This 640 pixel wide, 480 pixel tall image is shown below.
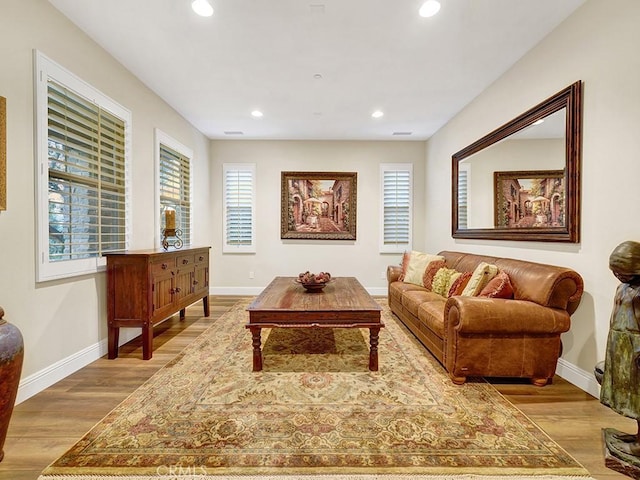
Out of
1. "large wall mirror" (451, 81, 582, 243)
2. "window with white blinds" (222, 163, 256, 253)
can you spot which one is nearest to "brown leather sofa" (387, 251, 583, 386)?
"large wall mirror" (451, 81, 582, 243)

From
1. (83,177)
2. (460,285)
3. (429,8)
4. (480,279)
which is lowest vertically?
(460,285)

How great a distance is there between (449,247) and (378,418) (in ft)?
10.9

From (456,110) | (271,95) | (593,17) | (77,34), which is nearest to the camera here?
(593,17)

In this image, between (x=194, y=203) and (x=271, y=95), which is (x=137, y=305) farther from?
(x=271, y=95)

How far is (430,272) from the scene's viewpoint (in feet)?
12.6

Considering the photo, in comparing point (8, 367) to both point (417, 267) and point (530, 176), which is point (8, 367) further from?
point (530, 176)

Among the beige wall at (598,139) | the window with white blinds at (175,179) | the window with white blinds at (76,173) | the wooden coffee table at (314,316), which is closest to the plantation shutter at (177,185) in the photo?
the window with white blinds at (175,179)

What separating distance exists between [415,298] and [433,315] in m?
0.59

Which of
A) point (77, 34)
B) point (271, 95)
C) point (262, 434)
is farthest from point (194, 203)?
point (262, 434)

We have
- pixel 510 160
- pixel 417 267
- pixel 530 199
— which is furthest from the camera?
pixel 417 267

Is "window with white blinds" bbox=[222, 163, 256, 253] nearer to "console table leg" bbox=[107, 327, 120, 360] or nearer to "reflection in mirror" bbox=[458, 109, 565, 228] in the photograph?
"console table leg" bbox=[107, 327, 120, 360]

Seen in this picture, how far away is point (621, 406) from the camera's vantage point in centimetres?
146

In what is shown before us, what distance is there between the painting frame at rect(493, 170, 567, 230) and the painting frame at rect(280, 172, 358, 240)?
2.59 metres

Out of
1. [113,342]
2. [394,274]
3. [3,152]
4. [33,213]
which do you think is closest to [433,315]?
[394,274]
